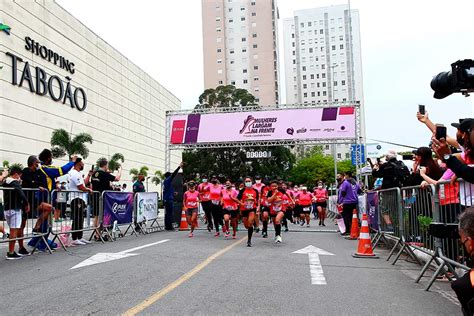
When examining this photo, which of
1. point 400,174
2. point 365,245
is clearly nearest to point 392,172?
point 400,174

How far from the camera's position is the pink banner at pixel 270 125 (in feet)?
78.7

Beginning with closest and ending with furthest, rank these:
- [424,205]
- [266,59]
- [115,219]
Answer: [424,205]
[115,219]
[266,59]

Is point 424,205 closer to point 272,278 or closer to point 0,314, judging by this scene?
point 272,278

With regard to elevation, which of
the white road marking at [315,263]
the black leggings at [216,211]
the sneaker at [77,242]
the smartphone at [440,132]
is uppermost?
the smartphone at [440,132]

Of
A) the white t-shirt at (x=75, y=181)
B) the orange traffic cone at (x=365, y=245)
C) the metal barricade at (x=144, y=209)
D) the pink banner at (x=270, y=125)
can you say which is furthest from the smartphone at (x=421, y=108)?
the pink banner at (x=270, y=125)

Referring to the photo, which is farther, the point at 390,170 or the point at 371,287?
the point at 390,170

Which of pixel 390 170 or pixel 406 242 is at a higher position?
pixel 390 170

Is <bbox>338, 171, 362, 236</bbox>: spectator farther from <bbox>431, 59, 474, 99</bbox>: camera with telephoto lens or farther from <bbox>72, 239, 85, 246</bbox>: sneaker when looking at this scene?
<bbox>431, 59, 474, 99</bbox>: camera with telephoto lens

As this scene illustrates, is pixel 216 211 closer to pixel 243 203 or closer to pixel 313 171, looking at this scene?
pixel 243 203

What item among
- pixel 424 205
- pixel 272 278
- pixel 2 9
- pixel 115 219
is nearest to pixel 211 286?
pixel 272 278

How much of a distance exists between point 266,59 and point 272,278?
105165mm

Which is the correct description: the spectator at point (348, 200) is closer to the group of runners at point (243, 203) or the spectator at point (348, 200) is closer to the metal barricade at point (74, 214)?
the group of runners at point (243, 203)

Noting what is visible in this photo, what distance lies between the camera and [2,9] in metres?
33.4

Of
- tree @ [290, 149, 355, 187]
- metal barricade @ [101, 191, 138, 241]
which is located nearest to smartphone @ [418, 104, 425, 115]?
metal barricade @ [101, 191, 138, 241]
